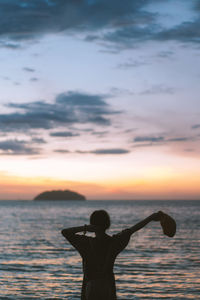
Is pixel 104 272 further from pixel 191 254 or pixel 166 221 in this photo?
pixel 191 254

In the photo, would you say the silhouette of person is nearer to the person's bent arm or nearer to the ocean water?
the person's bent arm

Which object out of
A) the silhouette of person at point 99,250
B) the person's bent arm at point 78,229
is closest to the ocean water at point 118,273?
the silhouette of person at point 99,250

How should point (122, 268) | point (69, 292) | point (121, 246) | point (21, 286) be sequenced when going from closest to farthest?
point (121, 246) < point (69, 292) < point (21, 286) < point (122, 268)

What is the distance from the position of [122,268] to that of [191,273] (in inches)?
144

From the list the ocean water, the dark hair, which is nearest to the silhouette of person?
the dark hair

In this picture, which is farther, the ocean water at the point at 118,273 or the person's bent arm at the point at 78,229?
the ocean water at the point at 118,273

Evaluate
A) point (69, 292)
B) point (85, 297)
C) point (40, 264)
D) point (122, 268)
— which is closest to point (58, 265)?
point (40, 264)

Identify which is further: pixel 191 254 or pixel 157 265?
pixel 191 254

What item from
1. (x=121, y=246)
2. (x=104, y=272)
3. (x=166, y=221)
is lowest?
(x=104, y=272)

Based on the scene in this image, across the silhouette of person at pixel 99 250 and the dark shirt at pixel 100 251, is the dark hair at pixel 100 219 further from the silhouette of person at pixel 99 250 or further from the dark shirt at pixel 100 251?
the dark shirt at pixel 100 251

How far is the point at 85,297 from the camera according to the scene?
5.09 meters

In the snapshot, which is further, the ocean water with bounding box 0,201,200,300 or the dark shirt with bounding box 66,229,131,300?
the ocean water with bounding box 0,201,200,300

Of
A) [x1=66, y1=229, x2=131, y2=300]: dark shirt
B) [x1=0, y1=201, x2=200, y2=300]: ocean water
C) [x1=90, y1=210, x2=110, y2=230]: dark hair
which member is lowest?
[x1=0, y1=201, x2=200, y2=300]: ocean water

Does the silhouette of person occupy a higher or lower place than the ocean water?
higher
